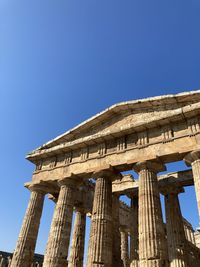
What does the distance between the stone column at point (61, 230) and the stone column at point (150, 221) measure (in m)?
4.69

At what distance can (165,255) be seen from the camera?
10.8 meters

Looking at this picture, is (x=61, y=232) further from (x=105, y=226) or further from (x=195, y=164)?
(x=195, y=164)

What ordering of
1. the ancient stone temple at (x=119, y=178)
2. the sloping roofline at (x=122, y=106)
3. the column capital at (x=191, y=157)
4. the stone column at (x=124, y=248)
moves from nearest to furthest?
the column capital at (x=191, y=157), the ancient stone temple at (x=119, y=178), the sloping roofline at (x=122, y=106), the stone column at (x=124, y=248)

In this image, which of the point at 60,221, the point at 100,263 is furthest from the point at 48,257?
the point at 100,263

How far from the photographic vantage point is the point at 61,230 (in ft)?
46.0

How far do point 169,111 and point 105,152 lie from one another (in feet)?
14.9

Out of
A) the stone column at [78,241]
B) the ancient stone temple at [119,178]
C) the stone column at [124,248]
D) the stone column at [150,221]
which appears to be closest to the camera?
the stone column at [150,221]

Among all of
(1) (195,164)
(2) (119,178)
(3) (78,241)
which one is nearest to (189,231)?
(3) (78,241)

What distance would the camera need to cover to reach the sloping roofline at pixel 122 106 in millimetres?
13413

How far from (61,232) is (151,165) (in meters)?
6.37

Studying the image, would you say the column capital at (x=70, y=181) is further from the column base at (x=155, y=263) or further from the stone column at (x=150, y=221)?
the column base at (x=155, y=263)

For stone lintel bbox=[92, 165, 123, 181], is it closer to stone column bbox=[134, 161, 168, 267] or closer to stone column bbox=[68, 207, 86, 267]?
stone column bbox=[134, 161, 168, 267]

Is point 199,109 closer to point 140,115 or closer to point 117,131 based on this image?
point 140,115

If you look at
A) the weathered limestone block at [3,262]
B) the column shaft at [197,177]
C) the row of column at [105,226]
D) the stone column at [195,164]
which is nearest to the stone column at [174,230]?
the row of column at [105,226]
